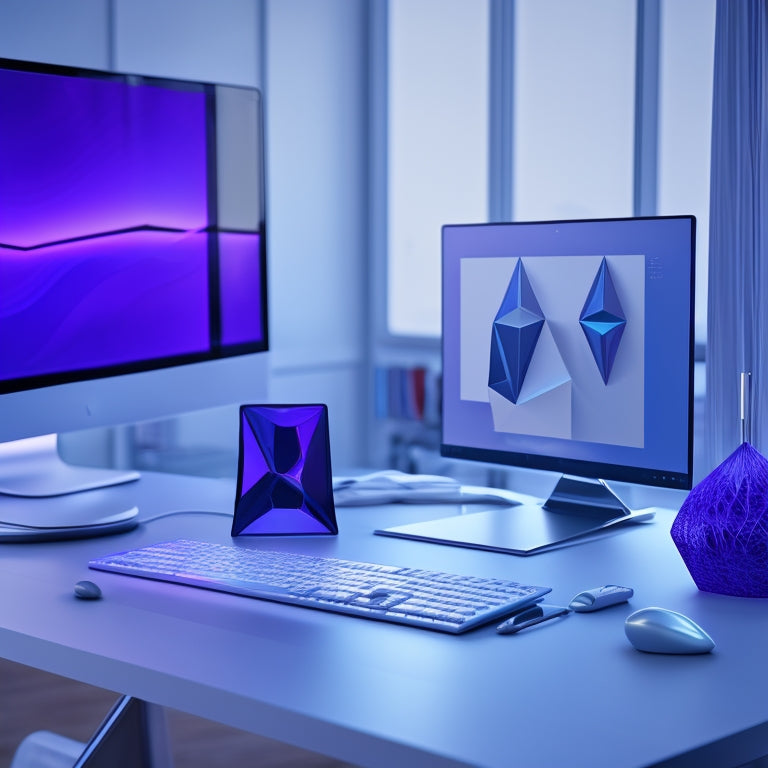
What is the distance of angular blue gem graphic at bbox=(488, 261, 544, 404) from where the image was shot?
5.61 ft

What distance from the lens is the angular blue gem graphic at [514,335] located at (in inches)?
67.3

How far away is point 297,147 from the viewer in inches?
185

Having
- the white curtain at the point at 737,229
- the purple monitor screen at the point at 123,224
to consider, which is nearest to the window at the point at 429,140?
the white curtain at the point at 737,229

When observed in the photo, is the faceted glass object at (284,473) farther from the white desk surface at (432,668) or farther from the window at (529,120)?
the window at (529,120)

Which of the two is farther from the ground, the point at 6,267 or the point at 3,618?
the point at 6,267

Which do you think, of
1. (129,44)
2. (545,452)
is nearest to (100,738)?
(545,452)

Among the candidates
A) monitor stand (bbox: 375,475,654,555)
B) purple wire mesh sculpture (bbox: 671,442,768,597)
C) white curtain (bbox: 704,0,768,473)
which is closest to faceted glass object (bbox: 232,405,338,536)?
monitor stand (bbox: 375,475,654,555)

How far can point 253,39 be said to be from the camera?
14.7 ft

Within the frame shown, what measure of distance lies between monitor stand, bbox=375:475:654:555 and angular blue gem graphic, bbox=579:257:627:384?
0.20 m

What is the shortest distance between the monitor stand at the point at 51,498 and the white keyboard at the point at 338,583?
164mm

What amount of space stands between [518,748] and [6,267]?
107 cm

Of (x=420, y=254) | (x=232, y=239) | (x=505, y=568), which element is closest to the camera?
(x=505, y=568)

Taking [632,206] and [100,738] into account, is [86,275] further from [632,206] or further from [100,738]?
[632,206]

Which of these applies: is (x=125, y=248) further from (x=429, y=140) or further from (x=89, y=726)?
(x=429, y=140)
